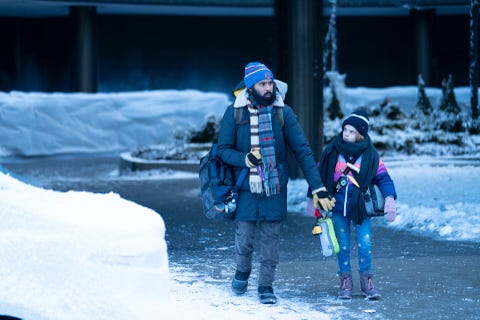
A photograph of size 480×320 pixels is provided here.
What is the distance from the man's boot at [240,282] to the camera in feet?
23.5

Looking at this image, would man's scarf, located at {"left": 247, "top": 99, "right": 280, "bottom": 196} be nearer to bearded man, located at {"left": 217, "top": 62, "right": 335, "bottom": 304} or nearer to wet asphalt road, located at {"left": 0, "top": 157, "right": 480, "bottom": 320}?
bearded man, located at {"left": 217, "top": 62, "right": 335, "bottom": 304}

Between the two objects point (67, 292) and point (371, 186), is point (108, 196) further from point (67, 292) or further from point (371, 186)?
point (371, 186)

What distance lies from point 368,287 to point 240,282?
880mm

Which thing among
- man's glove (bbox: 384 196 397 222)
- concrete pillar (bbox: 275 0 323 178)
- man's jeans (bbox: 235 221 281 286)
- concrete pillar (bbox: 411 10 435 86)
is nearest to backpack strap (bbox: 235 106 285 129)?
man's jeans (bbox: 235 221 281 286)

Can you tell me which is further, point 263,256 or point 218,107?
point 218,107

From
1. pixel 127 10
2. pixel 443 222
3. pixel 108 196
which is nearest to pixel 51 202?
pixel 108 196

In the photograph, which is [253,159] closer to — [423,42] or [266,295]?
[266,295]

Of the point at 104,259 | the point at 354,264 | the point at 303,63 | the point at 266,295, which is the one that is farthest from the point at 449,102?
the point at 104,259

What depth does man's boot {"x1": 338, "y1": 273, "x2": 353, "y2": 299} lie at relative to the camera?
701 centimetres

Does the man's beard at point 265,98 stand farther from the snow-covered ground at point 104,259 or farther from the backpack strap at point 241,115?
the snow-covered ground at point 104,259

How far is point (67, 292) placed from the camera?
5055 mm

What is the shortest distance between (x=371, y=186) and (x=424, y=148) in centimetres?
992

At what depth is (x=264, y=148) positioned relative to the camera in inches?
276

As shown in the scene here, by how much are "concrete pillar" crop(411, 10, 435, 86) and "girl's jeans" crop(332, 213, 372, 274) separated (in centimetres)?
2544
